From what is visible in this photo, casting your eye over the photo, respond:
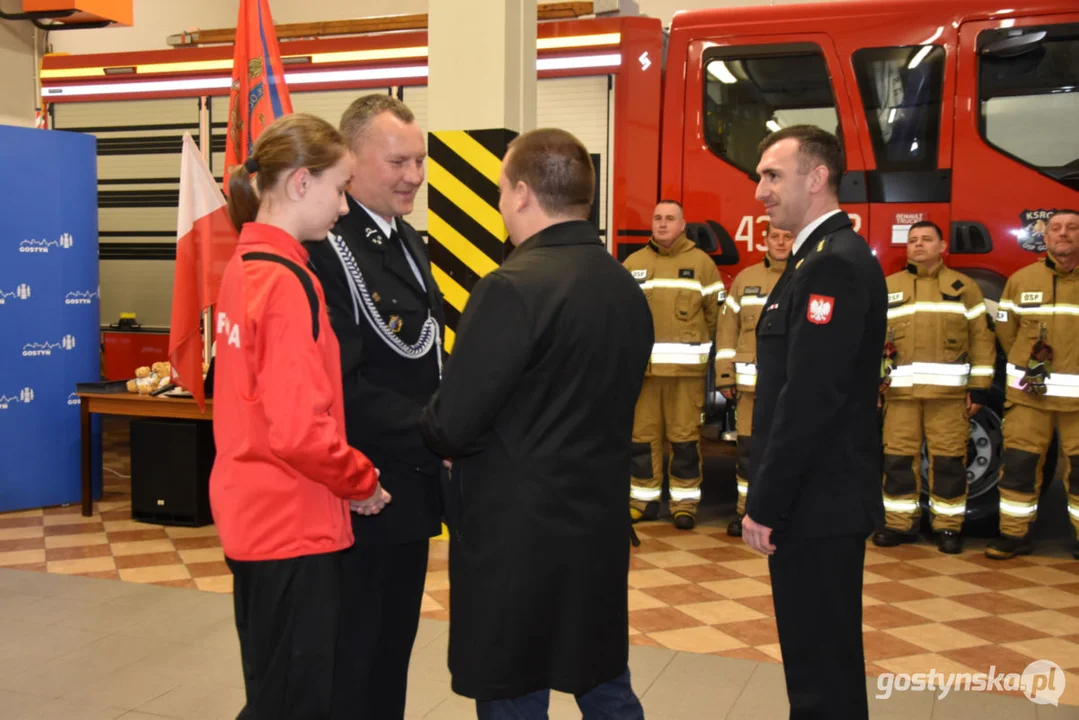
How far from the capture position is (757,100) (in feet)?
18.6

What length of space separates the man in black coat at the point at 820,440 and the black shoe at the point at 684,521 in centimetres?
348

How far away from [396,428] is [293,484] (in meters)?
0.34

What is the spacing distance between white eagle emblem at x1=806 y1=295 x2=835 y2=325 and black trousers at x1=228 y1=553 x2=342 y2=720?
3.96ft

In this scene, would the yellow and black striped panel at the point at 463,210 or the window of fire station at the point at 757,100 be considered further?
the window of fire station at the point at 757,100

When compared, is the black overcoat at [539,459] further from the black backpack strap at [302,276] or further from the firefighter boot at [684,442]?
the firefighter boot at [684,442]

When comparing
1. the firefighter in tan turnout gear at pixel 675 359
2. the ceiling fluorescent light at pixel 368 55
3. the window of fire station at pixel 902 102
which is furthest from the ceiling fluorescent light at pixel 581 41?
the window of fire station at pixel 902 102

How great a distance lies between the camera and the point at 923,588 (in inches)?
194

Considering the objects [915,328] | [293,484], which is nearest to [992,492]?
[915,328]

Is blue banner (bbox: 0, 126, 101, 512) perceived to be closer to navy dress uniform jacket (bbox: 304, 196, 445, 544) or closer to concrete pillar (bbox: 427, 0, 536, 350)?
concrete pillar (bbox: 427, 0, 536, 350)

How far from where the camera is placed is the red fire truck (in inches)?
208

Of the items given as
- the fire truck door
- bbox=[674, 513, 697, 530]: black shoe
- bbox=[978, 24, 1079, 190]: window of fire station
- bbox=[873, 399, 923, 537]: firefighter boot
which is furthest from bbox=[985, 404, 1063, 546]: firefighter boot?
bbox=[674, 513, 697, 530]: black shoe

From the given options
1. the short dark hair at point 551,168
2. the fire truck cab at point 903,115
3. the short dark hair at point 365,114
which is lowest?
the short dark hair at point 551,168

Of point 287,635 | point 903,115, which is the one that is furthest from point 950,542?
point 287,635

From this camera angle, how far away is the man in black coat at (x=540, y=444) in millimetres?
2061
